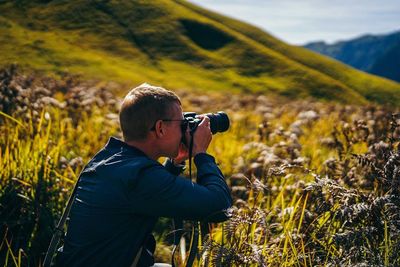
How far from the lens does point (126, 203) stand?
288 centimetres

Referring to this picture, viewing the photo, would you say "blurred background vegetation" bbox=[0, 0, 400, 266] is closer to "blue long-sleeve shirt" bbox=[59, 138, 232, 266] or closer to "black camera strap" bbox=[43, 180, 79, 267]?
"blue long-sleeve shirt" bbox=[59, 138, 232, 266]

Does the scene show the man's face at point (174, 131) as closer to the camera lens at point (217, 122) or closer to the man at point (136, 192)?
the man at point (136, 192)

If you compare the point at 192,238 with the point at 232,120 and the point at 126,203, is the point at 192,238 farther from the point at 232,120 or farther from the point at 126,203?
the point at 232,120

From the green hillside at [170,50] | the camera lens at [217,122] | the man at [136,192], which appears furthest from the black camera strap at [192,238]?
the green hillside at [170,50]

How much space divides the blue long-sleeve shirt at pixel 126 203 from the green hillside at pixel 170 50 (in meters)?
52.6

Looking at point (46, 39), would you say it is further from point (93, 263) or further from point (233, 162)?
point (93, 263)

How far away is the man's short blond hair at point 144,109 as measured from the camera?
305 cm

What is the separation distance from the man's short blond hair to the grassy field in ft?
2.42

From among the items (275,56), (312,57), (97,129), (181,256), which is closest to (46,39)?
(275,56)

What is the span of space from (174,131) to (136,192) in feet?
1.72

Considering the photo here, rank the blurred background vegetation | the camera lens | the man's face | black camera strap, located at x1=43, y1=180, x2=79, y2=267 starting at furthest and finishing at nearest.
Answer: the camera lens → the blurred background vegetation → the man's face → black camera strap, located at x1=43, y1=180, x2=79, y2=267

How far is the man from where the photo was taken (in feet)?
9.39

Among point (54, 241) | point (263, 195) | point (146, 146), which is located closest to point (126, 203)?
point (146, 146)

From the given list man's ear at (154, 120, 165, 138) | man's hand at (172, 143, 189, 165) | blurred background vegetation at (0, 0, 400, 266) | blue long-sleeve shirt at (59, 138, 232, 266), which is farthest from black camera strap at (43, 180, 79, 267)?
blurred background vegetation at (0, 0, 400, 266)
